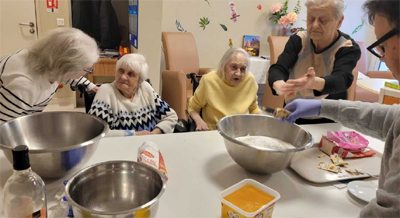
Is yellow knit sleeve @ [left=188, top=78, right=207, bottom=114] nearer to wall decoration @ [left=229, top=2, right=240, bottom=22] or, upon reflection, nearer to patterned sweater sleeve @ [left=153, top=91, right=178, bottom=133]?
patterned sweater sleeve @ [left=153, top=91, right=178, bottom=133]

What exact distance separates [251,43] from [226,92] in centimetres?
263

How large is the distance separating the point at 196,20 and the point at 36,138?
3456 millimetres

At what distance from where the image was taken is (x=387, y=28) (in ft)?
2.31

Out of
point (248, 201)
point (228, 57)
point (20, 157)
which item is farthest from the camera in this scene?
point (228, 57)

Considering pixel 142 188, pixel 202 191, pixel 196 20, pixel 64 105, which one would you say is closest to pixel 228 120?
pixel 202 191

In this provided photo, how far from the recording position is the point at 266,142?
1.18m

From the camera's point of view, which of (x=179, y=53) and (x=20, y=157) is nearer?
(x=20, y=157)

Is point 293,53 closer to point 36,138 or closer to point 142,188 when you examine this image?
point 142,188

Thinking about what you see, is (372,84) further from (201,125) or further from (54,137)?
(54,137)

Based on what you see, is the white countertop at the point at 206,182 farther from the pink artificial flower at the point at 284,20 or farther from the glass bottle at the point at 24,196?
the pink artificial flower at the point at 284,20

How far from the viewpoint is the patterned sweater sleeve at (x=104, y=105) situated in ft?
5.96

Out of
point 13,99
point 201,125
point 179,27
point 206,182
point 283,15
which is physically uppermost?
point 283,15

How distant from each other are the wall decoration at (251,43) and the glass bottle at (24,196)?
4.08 meters

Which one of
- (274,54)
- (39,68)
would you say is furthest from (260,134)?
(274,54)
